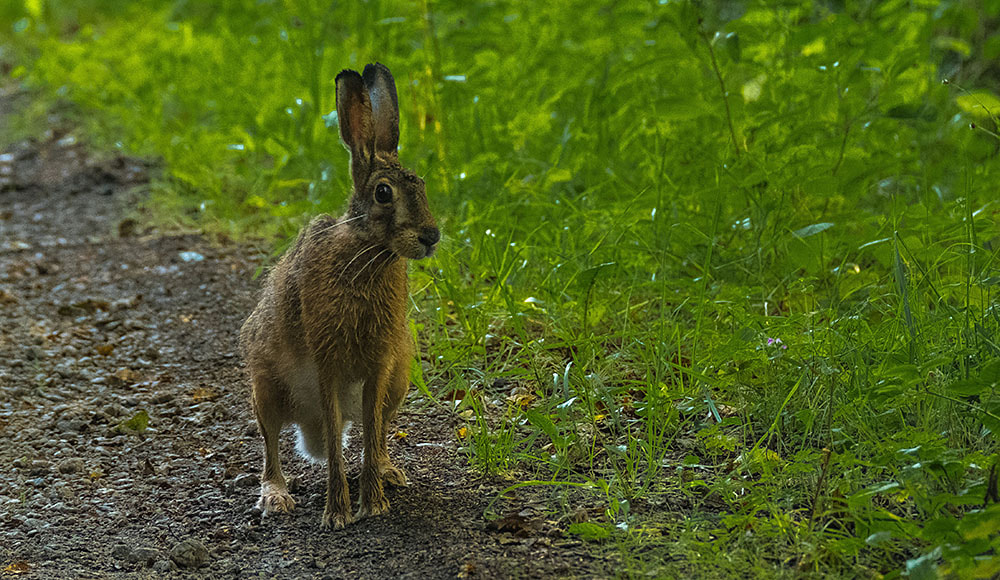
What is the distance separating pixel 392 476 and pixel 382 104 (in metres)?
1.17

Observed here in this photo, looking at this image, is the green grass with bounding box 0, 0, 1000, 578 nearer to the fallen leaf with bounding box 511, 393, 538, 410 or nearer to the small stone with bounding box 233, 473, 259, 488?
the fallen leaf with bounding box 511, 393, 538, 410

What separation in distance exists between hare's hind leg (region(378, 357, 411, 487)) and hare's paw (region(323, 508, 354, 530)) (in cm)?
21

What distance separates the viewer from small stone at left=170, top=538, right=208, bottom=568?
306cm

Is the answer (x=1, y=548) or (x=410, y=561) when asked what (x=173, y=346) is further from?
(x=410, y=561)

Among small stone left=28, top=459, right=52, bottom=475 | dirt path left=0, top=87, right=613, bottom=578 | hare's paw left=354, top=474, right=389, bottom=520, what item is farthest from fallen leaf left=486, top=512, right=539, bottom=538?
small stone left=28, top=459, right=52, bottom=475

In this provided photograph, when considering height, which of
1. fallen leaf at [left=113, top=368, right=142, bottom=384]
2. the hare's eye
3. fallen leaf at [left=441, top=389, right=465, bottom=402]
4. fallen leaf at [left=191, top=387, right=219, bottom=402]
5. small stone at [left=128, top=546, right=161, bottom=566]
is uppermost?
the hare's eye

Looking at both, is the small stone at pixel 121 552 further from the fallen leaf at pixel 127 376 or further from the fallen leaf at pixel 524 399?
the fallen leaf at pixel 127 376

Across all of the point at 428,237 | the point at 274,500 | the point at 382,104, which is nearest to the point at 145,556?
the point at 274,500

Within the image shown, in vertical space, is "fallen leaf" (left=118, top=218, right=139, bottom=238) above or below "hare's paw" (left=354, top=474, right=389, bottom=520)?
below

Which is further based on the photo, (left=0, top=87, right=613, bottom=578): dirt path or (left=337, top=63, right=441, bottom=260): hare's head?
(left=337, top=63, right=441, bottom=260): hare's head

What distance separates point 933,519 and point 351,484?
1.78 meters

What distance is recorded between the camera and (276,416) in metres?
3.48

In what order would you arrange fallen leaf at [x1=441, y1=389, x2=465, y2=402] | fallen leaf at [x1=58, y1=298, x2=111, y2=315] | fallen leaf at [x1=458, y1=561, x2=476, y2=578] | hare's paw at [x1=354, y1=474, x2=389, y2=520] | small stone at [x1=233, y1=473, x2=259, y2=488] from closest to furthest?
fallen leaf at [x1=458, y1=561, x2=476, y2=578], hare's paw at [x1=354, y1=474, x2=389, y2=520], small stone at [x1=233, y1=473, x2=259, y2=488], fallen leaf at [x1=441, y1=389, x2=465, y2=402], fallen leaf at [x1=58, y1=298, x2=111, y2=315]

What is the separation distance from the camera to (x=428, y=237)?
125 inches
